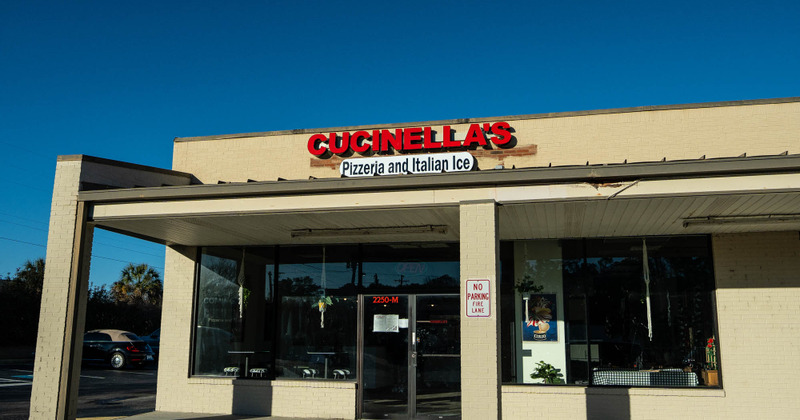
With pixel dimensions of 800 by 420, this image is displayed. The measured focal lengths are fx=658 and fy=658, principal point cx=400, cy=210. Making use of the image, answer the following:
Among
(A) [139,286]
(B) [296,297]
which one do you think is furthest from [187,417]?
(A) [139,286]

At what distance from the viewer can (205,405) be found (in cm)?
1231

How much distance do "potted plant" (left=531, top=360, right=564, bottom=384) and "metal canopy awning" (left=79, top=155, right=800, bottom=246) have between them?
2.23 meters

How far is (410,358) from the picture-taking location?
1170cm

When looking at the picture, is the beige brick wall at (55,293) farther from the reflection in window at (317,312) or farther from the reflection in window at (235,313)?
the reflection in window at (317,312)

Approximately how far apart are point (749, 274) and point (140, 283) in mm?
44566

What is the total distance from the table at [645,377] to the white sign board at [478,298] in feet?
12.9

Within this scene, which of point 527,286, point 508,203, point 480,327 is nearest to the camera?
point 480,327

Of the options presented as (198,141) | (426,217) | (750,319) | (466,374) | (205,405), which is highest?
(198,141)

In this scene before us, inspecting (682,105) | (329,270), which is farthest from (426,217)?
(682,105)

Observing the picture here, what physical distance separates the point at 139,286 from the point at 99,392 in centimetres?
3333

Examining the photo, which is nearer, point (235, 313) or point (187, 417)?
point (187, 417)

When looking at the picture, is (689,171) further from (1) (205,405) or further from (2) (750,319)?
(1) (205,405)

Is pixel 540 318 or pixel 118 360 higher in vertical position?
pixel 540 318

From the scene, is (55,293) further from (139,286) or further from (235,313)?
(139,286)
